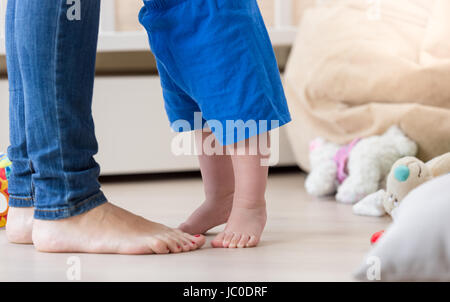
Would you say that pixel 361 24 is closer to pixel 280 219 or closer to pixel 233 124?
pixel 280 219

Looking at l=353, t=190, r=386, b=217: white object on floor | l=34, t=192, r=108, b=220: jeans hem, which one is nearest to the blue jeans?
l=34, t=192, r=108, b=220: jeans hem

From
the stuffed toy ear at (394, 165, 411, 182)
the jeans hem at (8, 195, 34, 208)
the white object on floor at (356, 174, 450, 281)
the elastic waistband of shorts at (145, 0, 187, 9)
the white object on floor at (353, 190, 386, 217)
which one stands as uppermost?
the elastic waistband of shorts at (145, 0, 187, 9)

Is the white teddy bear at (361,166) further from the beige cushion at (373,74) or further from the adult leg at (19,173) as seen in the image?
the adult leg at (19,173)

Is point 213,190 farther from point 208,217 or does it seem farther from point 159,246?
point 159,246

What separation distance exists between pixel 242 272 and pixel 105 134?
1.06 meters

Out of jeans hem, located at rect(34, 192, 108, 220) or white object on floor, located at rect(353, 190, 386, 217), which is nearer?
jeans hem, located at rect(34, 192, 108, 220)

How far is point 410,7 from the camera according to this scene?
1.63m

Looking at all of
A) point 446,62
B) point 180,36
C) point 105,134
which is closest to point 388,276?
point 180,36

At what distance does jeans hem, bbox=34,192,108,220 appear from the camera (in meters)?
0.99

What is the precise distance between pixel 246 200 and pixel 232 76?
0.66 feet

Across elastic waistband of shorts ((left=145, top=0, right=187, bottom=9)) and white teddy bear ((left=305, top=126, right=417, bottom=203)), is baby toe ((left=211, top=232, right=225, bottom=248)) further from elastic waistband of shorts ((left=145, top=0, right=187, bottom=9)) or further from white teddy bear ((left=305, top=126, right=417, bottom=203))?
white teddy bear ((left=305, top=126, right=417, bottom=203))

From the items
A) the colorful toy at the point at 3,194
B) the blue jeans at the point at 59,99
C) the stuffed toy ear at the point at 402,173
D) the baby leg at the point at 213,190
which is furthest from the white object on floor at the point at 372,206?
the colorful toy at the point at 3,194

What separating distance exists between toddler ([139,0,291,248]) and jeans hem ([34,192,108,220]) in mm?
198

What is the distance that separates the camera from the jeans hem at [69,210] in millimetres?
987
